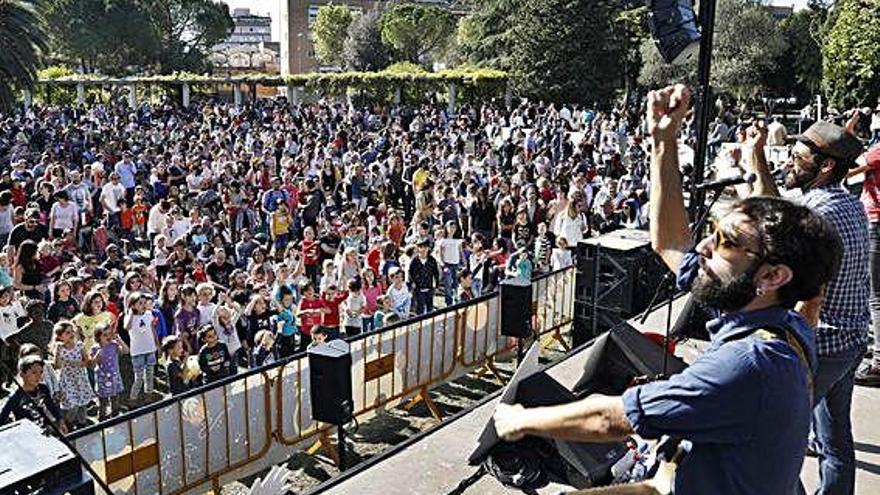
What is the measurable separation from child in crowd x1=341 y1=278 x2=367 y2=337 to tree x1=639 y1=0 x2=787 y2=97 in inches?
1275

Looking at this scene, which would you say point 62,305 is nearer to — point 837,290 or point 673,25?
point 673,25

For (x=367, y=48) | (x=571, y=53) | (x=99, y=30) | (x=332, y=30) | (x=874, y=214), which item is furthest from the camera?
(x=332, y=30)

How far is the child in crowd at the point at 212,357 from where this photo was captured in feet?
24.2

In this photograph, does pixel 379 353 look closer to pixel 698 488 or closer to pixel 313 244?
pixel 313 244

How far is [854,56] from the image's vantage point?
3123 centimetres

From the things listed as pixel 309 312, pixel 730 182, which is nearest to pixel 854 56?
pixel 309 312

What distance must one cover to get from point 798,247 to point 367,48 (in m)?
74.2

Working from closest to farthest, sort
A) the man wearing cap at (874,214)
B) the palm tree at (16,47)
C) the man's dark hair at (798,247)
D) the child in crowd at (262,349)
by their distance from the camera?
the man's dark hair at (798,247) → the man wearing cap at (874,214) → the child in crowd at (262,349) → the palm tree at (16,47)

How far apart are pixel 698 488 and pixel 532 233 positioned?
36.3ft

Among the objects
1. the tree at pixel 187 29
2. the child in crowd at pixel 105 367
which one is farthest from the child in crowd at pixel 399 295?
the tree at pixel 187 29

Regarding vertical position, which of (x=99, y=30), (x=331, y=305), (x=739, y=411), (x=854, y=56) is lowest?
(x=331, y=305)

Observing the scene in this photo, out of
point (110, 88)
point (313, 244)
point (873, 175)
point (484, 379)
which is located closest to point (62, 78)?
point (110, 88)

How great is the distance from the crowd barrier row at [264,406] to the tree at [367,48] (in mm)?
66130

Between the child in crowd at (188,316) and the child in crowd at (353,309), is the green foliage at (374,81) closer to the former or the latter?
the child in crowd at (353,309)
